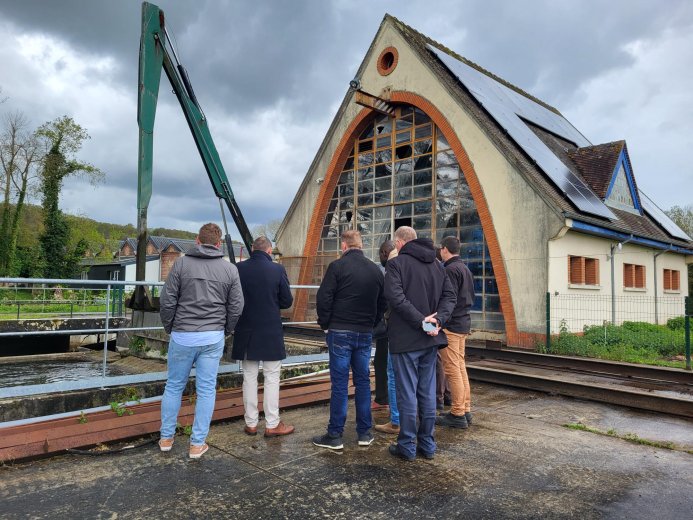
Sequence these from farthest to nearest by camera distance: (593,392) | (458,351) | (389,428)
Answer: (593,392) < (458,351) < (389,428)

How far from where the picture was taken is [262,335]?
4.58m

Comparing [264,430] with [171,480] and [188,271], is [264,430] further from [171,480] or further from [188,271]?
[188,271]

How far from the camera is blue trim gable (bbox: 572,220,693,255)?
1267 cm

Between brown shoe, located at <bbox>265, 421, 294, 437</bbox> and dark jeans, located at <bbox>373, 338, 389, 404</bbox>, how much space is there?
1.35m

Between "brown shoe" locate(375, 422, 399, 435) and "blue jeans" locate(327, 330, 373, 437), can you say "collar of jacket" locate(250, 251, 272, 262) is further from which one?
"brown shoe" locate(375, 422, 399, 435)

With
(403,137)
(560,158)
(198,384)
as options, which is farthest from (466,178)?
(198,384)

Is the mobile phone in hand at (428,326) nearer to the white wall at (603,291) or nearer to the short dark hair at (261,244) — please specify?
the short dark hair at (261,244)

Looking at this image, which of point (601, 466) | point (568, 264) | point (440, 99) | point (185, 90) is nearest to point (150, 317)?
point (185, 90)

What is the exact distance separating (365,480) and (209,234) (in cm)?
245

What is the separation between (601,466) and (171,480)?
3.50m

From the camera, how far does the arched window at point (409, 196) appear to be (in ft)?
48.6

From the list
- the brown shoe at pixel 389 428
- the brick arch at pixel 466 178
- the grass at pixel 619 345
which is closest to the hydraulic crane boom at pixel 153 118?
the brown shoe at pixel 389 428

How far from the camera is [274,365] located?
4684 mm

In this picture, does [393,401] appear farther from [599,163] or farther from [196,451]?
[599,163]
